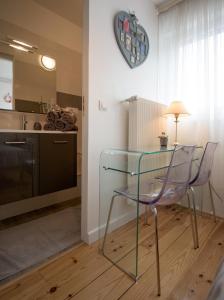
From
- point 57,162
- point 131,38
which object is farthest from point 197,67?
point 57,162

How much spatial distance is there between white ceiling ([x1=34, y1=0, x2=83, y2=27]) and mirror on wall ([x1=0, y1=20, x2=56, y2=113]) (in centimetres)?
54

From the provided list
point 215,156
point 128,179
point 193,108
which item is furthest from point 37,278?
point 193,108

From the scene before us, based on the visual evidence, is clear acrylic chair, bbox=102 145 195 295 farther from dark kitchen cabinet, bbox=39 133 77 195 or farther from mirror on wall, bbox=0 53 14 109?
mirror on wall, bbox=0 53 14 109

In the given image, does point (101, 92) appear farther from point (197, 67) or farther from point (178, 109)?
point (197, 67)

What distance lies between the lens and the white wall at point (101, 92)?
1.54m

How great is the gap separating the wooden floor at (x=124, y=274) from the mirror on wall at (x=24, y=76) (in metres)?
1.65

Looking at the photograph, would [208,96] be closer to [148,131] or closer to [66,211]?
[148,131]

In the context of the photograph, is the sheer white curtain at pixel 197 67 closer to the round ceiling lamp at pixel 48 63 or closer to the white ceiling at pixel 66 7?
the white ceiling at pixel 66 7

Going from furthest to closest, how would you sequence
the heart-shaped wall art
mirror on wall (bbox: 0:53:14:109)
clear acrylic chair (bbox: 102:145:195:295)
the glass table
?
1. mirror on wall (bbox: 0:53:14:109)
2. the heart-shaped wall art
3. the glass table
4. clear acrylic chair (bbox: 102:145:195:295)

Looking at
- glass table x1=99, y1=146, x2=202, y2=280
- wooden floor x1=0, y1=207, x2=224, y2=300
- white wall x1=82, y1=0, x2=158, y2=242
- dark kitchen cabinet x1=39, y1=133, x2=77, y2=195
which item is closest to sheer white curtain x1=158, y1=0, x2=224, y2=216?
glass table x1=99, y1=146, x2=202, y2=280

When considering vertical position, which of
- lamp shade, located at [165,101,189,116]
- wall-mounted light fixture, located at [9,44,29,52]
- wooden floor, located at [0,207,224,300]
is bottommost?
wooden floor, located at [0,207,224,300]

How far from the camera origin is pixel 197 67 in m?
2.10

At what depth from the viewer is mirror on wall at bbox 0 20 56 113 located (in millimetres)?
2049

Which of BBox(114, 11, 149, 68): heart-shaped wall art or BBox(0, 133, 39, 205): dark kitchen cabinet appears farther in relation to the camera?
BBox(114, 11, 149, 68): heart-shaped wall art
